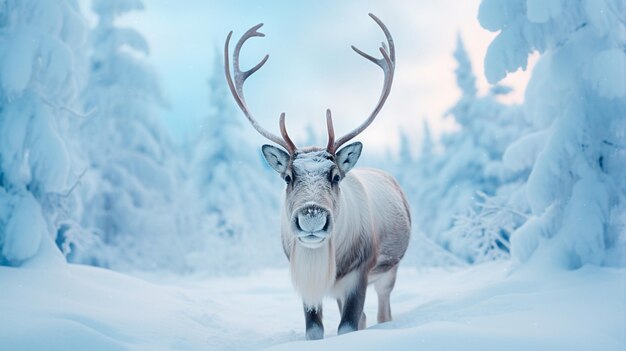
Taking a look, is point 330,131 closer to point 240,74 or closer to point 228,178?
point 240,74

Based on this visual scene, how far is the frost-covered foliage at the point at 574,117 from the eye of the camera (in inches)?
226

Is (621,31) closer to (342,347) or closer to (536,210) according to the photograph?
(536,210)

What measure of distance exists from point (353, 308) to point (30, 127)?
4673mm

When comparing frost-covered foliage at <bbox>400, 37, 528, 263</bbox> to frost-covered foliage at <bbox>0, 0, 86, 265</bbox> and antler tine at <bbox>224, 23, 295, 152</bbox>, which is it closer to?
antler tine at <bbox>224, 23, 295, 152</bbox>

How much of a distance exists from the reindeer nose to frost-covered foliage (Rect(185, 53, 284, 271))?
43.1 ft

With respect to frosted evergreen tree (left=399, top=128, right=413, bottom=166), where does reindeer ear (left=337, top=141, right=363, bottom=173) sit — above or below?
above

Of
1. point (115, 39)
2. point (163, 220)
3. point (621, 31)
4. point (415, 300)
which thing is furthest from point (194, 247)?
point (621, 31)

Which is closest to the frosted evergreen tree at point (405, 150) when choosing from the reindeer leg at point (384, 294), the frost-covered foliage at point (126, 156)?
the frost-covered foliage at point (126, 156)

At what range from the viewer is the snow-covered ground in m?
3.60

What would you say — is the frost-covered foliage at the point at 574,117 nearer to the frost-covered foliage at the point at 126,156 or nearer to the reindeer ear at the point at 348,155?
the reindeer ear at the point at 348,155

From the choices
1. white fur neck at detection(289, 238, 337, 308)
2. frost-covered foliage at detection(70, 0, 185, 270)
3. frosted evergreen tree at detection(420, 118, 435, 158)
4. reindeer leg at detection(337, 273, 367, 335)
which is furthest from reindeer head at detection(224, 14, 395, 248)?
frosted evergreen tree at detection(420, 118, 435, 158)

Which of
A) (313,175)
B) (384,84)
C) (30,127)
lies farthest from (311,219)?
(30,127)

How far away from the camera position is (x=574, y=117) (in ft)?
19.8

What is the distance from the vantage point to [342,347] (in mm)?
3447
